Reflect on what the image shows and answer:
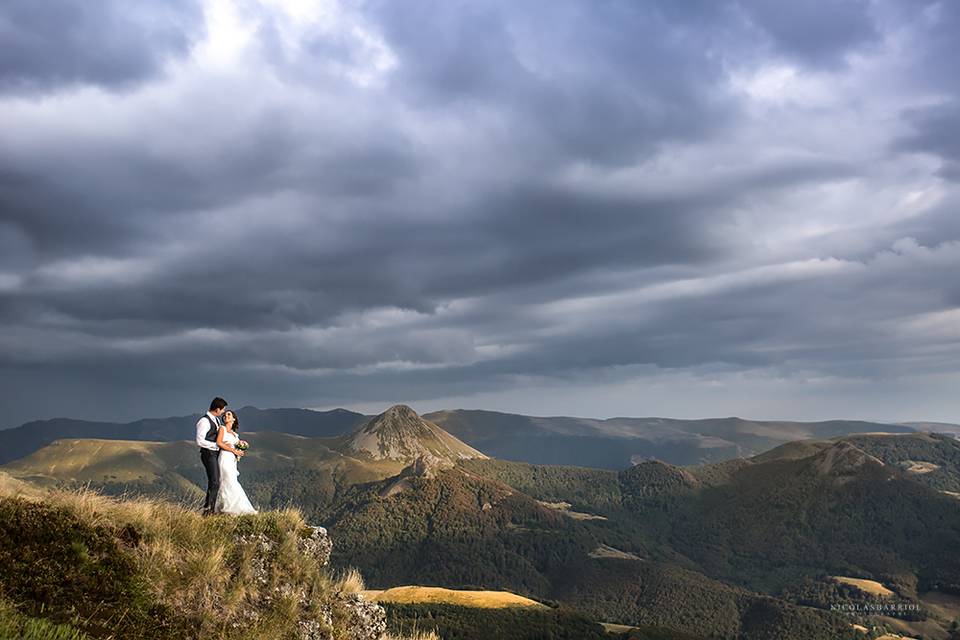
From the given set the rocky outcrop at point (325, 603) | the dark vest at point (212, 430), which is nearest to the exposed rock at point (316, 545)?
the rocky outcrop at point (325, 603)

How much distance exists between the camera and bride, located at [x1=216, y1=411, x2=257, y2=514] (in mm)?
19188

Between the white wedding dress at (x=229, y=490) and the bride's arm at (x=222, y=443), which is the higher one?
the bride's arm at (x=222, y=443)

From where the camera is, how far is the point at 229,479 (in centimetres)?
1964

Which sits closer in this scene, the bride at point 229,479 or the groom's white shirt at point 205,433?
the bride at point 229,479

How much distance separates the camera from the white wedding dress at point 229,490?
62.8 feet

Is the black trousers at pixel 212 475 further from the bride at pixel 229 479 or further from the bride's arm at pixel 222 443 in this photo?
the bride's arm at pixel 222 443

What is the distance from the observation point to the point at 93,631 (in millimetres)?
10336

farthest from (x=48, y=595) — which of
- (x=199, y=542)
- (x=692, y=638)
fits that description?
(x=692, y=638)

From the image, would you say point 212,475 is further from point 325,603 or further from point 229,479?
point 325,603

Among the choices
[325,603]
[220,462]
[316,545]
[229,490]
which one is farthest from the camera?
[220,462]

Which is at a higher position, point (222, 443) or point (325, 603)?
point (222, 443)

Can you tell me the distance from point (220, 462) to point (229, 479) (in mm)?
618

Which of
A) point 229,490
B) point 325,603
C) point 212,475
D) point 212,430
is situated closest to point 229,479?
point 229,490

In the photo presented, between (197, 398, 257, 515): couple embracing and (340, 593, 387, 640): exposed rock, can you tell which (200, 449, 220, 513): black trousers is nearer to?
(197, 398, 257, 515): couple embracing
